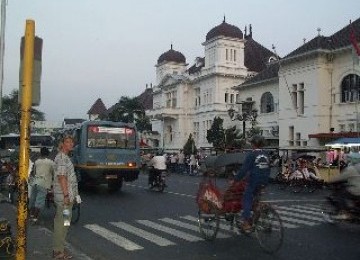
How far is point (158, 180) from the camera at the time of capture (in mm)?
22594

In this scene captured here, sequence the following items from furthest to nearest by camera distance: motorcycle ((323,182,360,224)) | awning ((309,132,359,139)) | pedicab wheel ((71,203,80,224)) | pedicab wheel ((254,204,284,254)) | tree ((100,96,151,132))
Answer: tree ((100,96,151,132)) → awning ((309,132,359,139)) → pedicab wheel ((71,203,80,224)) → motorcycle ((323,182,360,224)) → pedicab wheel ((254,204,284,254))

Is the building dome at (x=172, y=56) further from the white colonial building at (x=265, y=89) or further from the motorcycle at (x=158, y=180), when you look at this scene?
the motorcycle at (x=158, y=180)

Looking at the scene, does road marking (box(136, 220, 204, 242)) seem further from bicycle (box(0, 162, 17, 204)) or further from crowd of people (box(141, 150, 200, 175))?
crowd of people (box(141, 150, 200, 175))

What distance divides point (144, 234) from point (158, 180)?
38.2 feet

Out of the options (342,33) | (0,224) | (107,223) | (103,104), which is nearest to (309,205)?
(107,223)

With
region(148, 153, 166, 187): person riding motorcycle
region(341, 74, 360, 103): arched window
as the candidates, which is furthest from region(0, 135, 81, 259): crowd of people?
region(341, 74, 360, 103): arched window

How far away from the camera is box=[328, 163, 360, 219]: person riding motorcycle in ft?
34.2

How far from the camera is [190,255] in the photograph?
8.81 metres

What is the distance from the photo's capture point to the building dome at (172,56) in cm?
8225

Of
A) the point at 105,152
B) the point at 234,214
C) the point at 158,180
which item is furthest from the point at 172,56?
the point at 234,214

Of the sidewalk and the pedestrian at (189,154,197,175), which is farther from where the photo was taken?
the pedestrian at (189,154,197,175)

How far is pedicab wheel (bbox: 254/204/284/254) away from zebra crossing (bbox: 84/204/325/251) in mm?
1565

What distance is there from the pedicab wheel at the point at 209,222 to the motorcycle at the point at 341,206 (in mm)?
2794

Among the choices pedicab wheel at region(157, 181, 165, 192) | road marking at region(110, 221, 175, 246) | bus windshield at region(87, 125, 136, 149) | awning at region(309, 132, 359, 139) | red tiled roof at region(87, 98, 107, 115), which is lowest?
road marking at region(110, 221, 175, 246)
